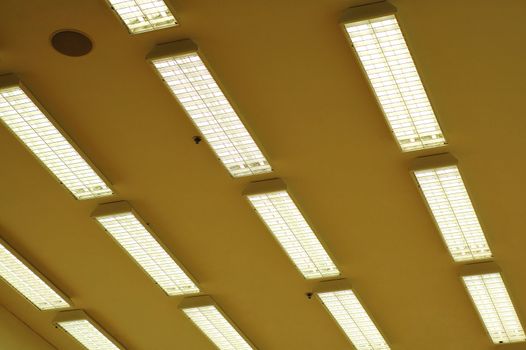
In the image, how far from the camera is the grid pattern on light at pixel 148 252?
371 inches

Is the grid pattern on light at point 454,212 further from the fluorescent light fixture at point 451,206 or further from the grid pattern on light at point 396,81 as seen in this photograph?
the grid pattern on light at point 396,81

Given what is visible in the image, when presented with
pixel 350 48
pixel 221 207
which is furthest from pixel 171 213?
pixel 350 48

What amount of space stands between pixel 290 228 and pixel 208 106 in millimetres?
1972

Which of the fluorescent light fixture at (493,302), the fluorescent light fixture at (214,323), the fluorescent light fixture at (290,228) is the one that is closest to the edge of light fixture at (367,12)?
the fluorescent light fixture at (290,228)

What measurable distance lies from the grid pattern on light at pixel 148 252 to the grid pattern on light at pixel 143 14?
2.68m

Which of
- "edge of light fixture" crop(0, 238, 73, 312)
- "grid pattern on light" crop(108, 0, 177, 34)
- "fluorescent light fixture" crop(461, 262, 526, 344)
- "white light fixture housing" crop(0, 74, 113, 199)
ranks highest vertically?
"fluorescent light fixture" crop(461, 262, 526, 344)

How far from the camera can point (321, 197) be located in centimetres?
881

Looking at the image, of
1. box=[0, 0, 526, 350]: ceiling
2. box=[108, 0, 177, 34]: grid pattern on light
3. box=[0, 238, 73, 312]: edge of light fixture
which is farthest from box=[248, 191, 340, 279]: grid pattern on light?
box=[0, 238, 73, 312]: edge of light fixture

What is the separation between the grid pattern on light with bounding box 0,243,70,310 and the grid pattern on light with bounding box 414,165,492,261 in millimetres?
5079

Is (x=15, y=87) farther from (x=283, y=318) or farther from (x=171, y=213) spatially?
(x=283, y=318)

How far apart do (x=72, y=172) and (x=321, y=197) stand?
8.76 ft

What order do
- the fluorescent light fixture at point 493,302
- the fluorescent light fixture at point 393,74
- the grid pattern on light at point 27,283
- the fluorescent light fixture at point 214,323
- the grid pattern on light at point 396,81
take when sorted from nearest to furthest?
the fluorescent light fixture at point 393,74 → the grid pattern on light at point 396,81 → the fluorescent light fixture at point 493,302 → the grid pattern on light at point 27,283 → the fluorescent light fixture at point 214,323

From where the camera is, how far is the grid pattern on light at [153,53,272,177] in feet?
24.6

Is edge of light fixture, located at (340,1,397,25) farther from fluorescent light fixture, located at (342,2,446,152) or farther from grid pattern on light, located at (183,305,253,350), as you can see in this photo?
grid pattern on light, located at (183,305,253,350)
